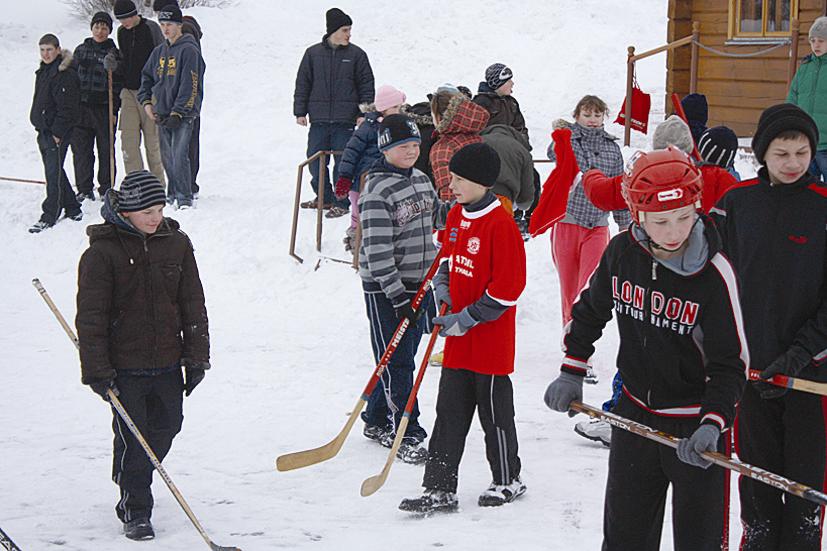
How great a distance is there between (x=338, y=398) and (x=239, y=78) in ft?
41.3

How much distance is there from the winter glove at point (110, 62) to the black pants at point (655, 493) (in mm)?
10266

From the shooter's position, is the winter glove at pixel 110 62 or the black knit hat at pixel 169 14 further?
the winter glove at pixel 110 62

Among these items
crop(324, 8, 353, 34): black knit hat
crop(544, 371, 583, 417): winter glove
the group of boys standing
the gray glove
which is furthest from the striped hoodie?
the group of boys standing

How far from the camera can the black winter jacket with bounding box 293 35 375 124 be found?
11297 mm

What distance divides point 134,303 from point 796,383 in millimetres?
2937

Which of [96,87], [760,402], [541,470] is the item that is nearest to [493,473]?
[541,470]

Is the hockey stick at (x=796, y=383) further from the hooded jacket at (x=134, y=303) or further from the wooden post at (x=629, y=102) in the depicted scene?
the wooden post at (x=629, y=102)

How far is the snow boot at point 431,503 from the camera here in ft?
16.7

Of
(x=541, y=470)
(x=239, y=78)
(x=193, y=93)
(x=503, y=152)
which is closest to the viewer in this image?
(x=541, y=470)

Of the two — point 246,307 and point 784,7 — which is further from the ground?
point 784,7

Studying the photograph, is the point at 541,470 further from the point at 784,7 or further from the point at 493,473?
the point at 784,7

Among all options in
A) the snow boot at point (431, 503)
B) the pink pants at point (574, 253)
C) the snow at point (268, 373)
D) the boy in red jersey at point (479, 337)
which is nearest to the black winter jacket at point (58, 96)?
the snow at point (268, 373)

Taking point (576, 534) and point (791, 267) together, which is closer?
point (791, 267)

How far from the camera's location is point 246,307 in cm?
987
